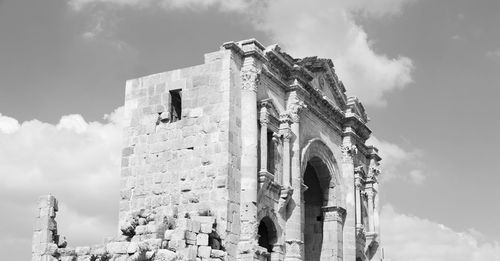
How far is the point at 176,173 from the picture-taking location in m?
23.4

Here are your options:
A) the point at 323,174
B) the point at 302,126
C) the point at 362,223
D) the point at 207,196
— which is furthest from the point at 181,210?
the point at 362,223

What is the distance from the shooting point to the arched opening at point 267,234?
24172 mm

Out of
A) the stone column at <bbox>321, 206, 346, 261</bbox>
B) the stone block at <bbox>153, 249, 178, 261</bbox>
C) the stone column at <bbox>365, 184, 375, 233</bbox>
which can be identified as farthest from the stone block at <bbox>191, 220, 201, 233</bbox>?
the stone column at <bbox>365, 184, 375, 233</bbox>

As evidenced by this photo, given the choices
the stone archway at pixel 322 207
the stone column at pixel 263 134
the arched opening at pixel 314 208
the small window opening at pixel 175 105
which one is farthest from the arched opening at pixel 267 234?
the arched opening at pixel 314 208

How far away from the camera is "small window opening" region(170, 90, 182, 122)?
80.5 feet

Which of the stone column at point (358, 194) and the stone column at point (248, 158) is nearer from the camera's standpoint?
the stone column at point (248, 158)

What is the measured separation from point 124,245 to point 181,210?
303 centimetres

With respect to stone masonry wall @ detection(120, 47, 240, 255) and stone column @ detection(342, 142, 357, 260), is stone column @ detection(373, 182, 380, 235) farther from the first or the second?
stone masonry wall @ detection(120, 47, 240, 255)

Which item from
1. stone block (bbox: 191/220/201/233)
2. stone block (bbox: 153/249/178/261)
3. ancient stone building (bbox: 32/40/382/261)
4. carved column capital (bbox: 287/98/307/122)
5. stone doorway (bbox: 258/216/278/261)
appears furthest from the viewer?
carved column capital (bbox: 287/98/307/122)

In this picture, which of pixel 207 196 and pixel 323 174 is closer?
pixel 207 196

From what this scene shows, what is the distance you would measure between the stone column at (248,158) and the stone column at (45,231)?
16.5ft

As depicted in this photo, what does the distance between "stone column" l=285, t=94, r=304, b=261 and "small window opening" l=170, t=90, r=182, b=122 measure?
3.51m

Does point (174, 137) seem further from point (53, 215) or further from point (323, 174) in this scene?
point (323, 174)

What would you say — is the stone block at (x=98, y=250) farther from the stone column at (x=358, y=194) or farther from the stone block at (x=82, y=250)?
the stone column at (x=358, y=194)
